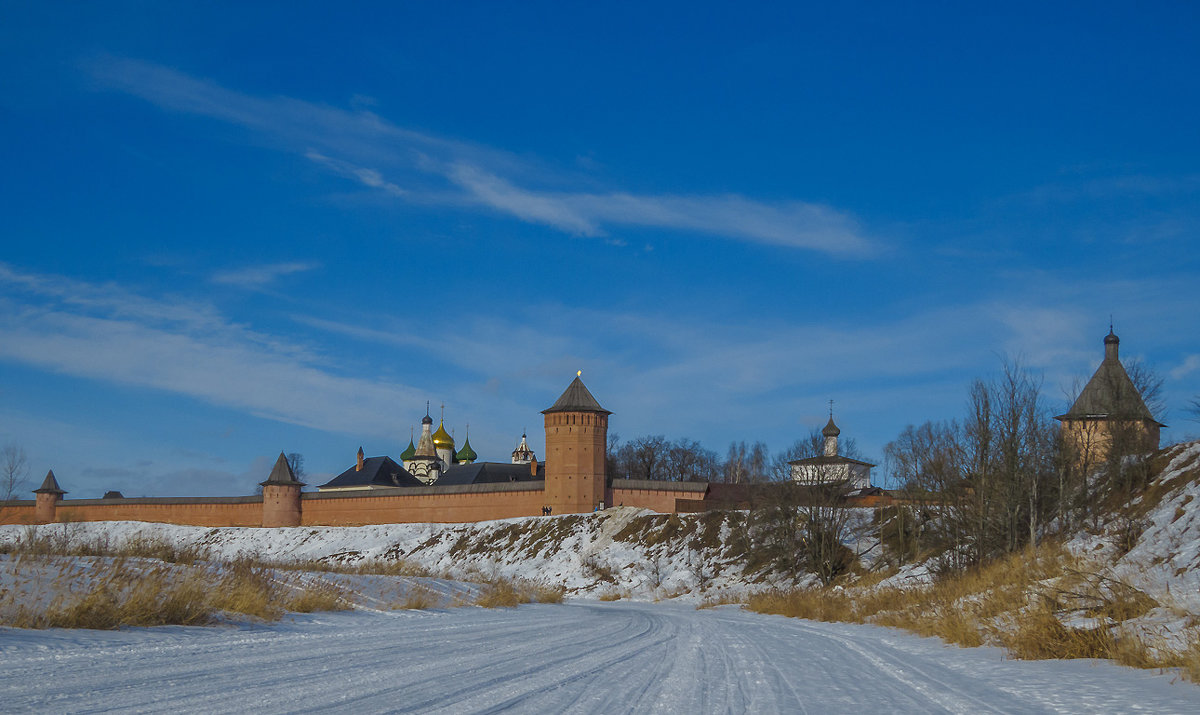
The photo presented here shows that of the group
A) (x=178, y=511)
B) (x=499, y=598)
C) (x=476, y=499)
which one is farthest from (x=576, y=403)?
(x=499, y=598)

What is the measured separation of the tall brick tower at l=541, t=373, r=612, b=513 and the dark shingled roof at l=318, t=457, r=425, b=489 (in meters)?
30.1

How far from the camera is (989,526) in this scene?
24.6 metres

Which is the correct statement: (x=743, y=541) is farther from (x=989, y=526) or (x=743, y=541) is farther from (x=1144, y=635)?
(x=1144, y=635)

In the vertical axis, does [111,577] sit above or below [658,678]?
above

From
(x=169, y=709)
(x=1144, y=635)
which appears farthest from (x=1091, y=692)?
(x=169, y=709)

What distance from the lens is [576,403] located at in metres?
60.8

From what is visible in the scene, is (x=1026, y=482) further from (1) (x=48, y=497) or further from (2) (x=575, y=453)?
(1) (x=48, y=497)

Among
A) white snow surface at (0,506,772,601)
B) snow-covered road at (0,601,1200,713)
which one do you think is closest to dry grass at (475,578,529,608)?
snow-covered road at (0,601,1200,713)

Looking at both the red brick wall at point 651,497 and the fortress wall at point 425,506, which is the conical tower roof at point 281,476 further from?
the red brick wall at point 651,497

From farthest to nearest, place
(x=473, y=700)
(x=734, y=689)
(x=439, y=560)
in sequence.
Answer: (x=439, y=560) < (x=734, y=689) < (x=473, y=700)

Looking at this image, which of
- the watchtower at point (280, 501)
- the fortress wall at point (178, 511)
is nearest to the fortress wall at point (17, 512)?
the fortress wall at point (178, 511)

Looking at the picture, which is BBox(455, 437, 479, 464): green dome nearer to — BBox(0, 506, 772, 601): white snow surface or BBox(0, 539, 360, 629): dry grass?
BBox(0, 506, 772, 601): white snow surface

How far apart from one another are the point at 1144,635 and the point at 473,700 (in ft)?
20.8

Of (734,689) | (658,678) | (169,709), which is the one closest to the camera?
(169,709)
